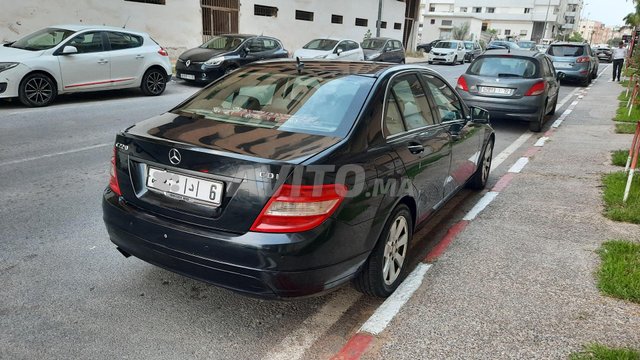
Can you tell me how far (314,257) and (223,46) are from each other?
13.1 meters

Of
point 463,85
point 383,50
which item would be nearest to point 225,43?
point 463,85

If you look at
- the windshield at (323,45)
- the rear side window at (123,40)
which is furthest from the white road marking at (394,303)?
the windshield at (323,45)

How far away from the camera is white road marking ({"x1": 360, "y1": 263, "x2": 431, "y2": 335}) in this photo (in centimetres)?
290

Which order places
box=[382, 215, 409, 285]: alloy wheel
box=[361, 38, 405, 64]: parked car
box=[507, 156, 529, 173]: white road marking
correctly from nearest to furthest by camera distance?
1. box=[382, 215, 409, 285]: alloy wheel
2. box=[507, 156, 529, 173]: white road marking
3. box=[361, 38, 405, 64]: parked car

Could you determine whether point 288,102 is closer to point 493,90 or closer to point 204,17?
point 493,90

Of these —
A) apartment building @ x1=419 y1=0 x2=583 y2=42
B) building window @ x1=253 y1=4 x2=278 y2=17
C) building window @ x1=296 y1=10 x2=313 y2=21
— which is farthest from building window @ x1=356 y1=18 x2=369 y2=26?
apartment building @ x1=419 y1=0 x2=583 y2=42

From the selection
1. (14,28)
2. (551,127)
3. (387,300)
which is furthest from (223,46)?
(387,300)

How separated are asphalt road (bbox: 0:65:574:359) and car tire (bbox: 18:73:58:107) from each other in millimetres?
5343

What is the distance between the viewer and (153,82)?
12.0m

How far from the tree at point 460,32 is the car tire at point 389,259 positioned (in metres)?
60.8

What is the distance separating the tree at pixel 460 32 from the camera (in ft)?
195

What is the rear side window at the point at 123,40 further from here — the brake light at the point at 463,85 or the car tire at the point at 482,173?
the car tire at the point at 482,173

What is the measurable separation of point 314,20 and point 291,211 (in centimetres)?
2745

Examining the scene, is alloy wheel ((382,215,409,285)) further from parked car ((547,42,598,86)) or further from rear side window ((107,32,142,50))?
parked car ((547,42,598,86))
